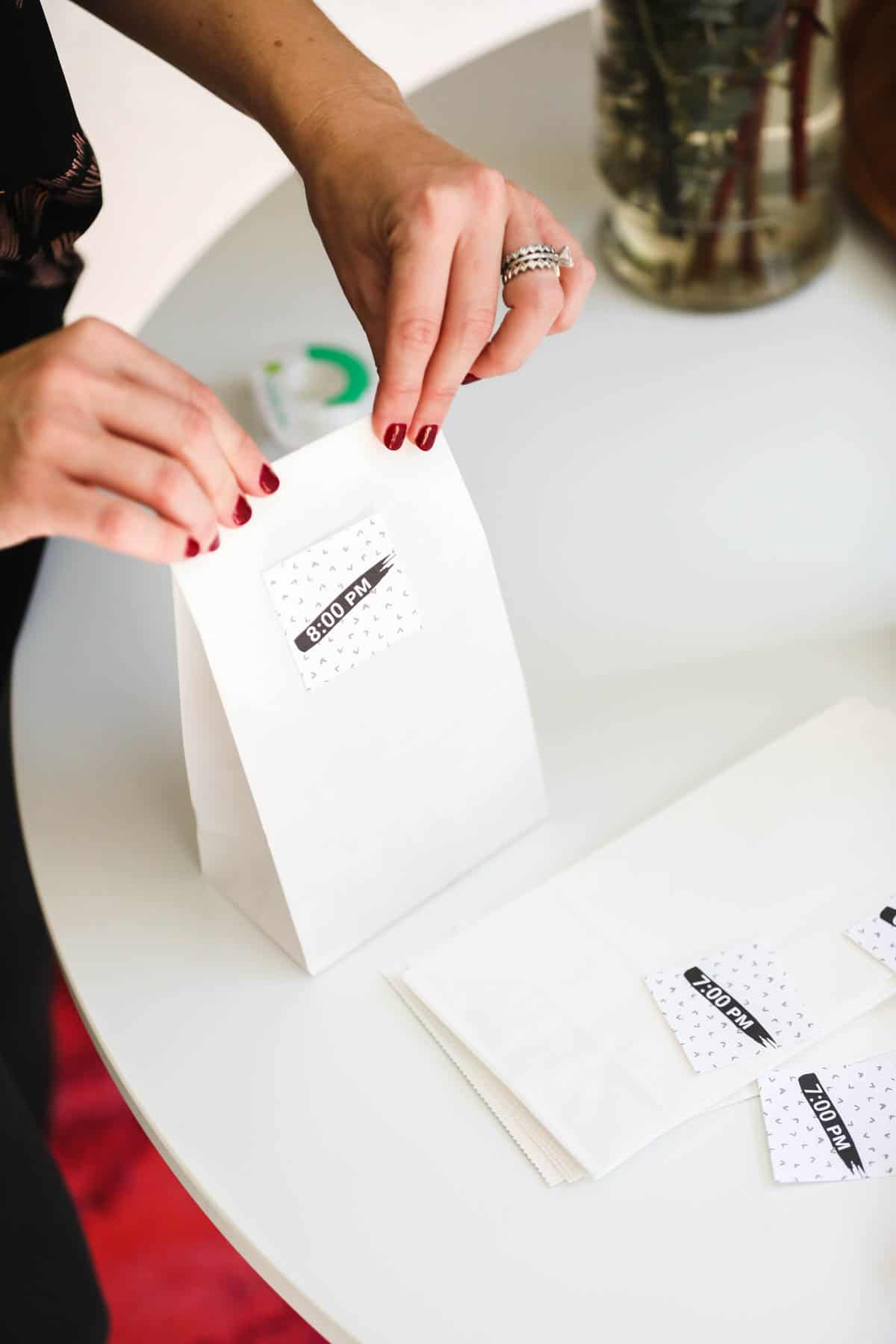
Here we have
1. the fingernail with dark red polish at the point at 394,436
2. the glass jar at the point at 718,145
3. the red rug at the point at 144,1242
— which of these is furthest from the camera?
the red rug at the point at 144,1242

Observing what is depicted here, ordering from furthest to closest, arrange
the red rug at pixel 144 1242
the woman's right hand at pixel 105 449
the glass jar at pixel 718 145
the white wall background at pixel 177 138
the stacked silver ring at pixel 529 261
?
the white wall background at pixel 177 138, the red rug at pixel 144 1242, the glass jar at pixel 718 145, the stacked silver ring at pixel 529 261, the woman's right hand at pixel 105 449

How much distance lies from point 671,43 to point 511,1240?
0.93m

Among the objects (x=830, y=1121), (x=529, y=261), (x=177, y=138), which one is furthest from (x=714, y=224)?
(x=177, y=138)

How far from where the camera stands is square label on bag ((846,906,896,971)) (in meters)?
0.80

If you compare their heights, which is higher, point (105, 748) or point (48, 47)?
point (48, 47)

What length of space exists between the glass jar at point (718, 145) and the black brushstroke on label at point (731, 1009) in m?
0.73


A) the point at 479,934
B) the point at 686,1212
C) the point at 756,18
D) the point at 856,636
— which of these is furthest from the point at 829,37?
the point at 686,1212

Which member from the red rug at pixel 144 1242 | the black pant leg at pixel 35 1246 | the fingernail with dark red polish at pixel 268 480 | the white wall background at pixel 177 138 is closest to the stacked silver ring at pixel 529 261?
the fingernail with dark red polish at pixel 268 480

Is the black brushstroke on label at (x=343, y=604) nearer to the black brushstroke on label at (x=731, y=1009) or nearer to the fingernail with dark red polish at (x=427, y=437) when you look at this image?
the fingernail with dark red polish at (x=427, y=437)

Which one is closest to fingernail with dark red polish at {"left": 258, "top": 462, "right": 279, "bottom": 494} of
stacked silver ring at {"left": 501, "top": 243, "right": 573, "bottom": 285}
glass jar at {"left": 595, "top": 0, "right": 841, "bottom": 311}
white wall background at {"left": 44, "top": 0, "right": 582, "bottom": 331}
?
stacked silver ring at {"left": 501, "top": 243, "right": 573, "bottom": 285}

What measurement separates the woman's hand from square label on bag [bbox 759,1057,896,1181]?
1.42 ft

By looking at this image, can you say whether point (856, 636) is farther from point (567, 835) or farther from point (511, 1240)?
point (511, 1240)

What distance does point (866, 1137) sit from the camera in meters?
0.73

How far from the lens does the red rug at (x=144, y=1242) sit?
5.12 ft
